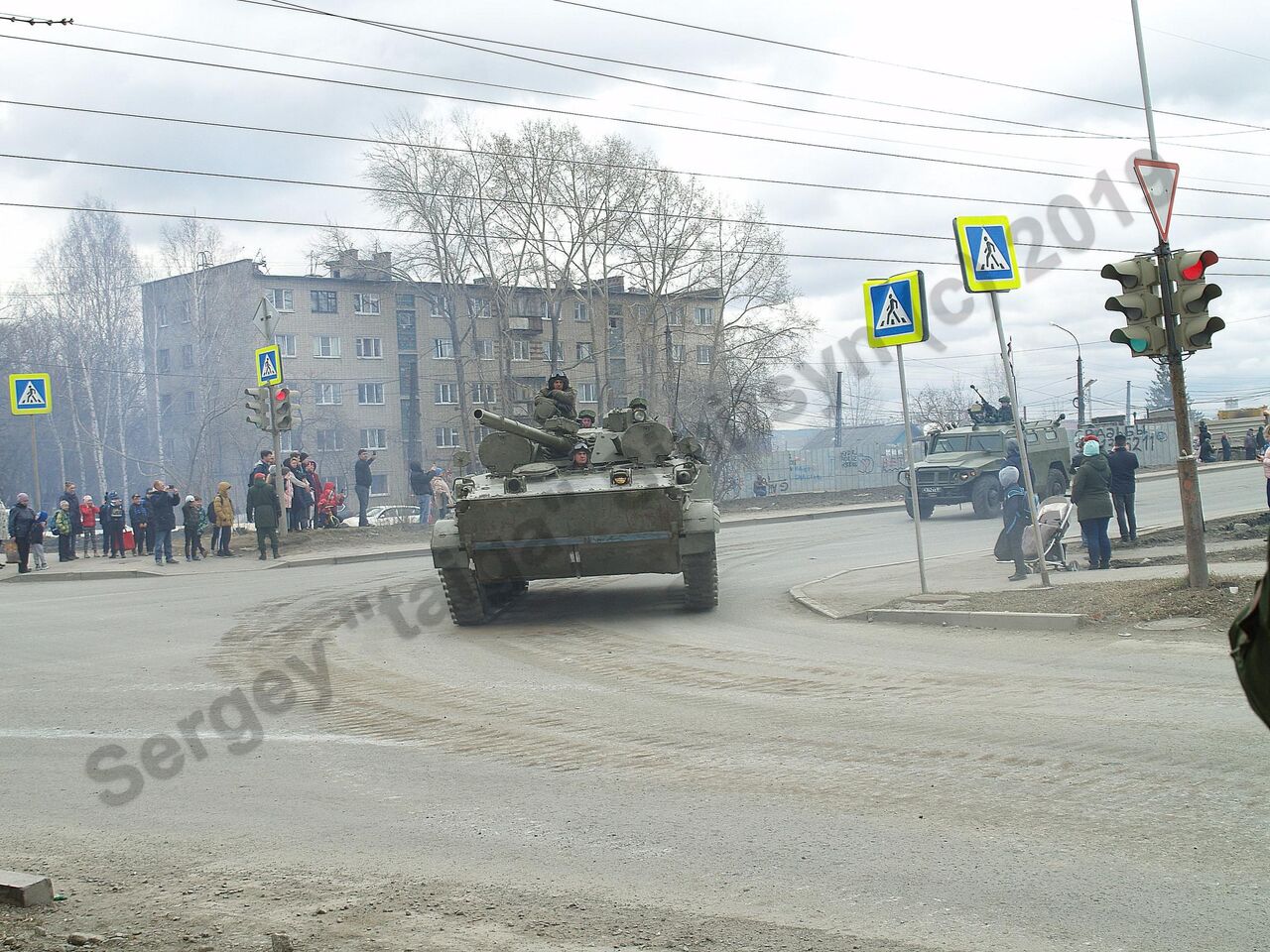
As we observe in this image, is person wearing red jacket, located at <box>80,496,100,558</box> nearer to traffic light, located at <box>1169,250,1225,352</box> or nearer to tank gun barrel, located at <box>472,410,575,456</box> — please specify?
tank gun barrel, located at <box>472,410,575,456</box>

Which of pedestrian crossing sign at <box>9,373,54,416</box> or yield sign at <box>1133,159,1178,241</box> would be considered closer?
yield sign at <box>1133,159,1178,241</box>

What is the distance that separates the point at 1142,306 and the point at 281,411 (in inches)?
651

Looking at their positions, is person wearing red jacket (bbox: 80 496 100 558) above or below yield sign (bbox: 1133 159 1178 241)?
below

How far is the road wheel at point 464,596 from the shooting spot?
12.5 m

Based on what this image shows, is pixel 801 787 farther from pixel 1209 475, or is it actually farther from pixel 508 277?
pixel 508 277

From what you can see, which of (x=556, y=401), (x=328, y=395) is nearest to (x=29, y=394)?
(x=556, y=401)

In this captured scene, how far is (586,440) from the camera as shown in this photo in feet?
47.1

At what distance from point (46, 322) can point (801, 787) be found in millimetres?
58403

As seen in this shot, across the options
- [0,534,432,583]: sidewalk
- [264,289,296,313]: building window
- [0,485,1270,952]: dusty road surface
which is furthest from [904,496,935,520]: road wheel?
[264,289,296,313]: building window

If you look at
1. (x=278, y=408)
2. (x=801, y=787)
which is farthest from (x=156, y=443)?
(x=801, y=787)

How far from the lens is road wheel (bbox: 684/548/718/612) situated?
12.6 metres

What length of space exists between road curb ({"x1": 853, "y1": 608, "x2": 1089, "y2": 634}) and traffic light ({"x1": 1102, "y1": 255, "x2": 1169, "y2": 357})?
236cm

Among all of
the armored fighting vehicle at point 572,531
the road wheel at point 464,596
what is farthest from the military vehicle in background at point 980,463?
the road wheel at point 464,596

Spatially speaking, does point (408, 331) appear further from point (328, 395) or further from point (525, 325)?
point (525, 325)
